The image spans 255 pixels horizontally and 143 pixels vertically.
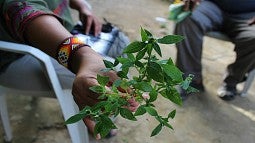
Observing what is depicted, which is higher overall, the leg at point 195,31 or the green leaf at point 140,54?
the green leaf at point 140,54

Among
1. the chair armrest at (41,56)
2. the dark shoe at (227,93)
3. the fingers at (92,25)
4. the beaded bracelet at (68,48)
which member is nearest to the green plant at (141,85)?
the beaded bracelet at (68,48)

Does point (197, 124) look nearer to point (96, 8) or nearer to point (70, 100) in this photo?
point (70, 100)

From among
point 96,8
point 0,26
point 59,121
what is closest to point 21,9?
point 0,26

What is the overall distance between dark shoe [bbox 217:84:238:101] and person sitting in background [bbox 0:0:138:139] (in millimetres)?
1471

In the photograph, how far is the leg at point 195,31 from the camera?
2438mm

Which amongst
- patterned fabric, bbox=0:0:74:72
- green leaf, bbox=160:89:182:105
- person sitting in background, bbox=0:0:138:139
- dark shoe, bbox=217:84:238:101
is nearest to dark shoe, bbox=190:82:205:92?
dark shoe, bbox=217:84:238:101

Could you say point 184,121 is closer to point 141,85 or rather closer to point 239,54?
point 239,54

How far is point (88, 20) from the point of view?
184cm

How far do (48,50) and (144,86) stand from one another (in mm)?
531

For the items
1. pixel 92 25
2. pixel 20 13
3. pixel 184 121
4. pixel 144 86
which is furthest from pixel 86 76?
pixel 184 121

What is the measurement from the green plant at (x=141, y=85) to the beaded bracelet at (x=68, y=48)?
0.36 metres

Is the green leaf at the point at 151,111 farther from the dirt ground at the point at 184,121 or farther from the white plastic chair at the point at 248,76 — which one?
the white plastic chair at the point at 248,76

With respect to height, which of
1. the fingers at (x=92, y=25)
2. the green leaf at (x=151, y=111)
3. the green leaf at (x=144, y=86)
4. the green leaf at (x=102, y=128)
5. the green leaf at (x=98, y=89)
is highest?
the green leaf at (x=144, y=86)

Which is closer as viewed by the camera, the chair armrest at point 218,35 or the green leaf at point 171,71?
the green leaf at point 171,71
